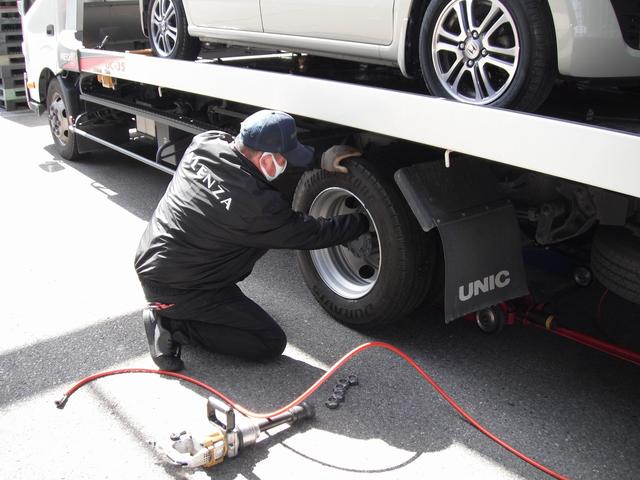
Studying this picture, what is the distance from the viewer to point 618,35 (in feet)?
8.93

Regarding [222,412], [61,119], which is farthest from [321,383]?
[61,119]

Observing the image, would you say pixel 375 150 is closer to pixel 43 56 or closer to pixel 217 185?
pixel 217 185

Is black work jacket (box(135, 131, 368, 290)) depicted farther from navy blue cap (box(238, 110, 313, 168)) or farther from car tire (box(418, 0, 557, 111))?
car tire (box(418, 0, 557, 111))

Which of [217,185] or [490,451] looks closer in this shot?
[490,451]

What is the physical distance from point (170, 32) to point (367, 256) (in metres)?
2.59

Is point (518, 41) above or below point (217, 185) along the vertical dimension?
above

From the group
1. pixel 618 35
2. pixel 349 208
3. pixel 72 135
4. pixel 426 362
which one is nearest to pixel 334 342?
pixel 426 362

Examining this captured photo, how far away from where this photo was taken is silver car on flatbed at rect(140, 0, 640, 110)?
271cm

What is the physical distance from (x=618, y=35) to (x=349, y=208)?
1.70 meters

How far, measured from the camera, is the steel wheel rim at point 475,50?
292cm

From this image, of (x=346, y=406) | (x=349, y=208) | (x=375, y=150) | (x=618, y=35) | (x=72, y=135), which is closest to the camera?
(x=618, y=35)

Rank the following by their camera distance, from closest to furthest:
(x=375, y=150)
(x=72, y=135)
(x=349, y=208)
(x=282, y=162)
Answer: (x=282, y=162) → (x=375, y=150) → (x=349, y=208) → (x=72, y=135)

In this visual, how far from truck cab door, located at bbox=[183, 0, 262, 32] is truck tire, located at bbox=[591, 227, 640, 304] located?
2.43 meters

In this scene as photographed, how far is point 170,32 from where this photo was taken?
16.9 ft
